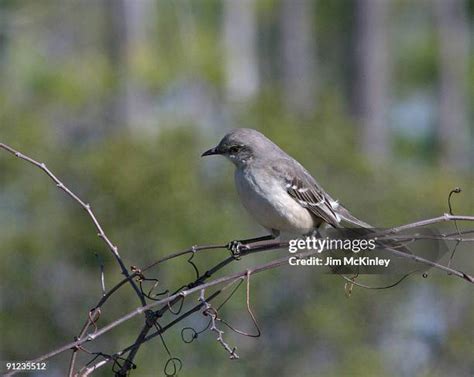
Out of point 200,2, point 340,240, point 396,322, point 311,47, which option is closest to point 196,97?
point 396,322

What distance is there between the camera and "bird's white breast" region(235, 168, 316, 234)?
18.4 feet

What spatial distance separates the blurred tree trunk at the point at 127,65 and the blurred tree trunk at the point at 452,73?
8.83 metres

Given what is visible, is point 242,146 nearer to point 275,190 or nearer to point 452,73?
point 275,190

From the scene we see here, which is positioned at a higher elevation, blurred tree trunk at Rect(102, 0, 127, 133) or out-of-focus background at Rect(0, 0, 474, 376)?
blurred tree trunk at Rect(102, 0, 127, 133)

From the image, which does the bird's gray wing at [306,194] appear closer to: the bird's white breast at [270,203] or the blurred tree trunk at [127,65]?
the bird's white breast at [270,203]

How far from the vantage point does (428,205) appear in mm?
11742

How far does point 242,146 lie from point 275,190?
1.03ft

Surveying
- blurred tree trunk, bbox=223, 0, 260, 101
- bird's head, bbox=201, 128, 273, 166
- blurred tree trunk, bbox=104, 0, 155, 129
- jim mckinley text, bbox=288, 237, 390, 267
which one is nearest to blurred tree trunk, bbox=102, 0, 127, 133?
blurred tree trunk, bbox=104, 0, 155, 129

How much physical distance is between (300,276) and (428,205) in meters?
2.03

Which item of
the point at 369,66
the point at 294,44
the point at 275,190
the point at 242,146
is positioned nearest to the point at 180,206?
the point at 242,146

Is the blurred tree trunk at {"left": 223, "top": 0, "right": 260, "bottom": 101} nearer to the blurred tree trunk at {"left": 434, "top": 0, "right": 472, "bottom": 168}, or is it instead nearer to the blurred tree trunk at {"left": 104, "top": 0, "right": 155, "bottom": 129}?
the blurred tree trunk at {"left": 104, "top": 0, "right": 155, "bottom": 129}

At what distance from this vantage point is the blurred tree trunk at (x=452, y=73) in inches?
936

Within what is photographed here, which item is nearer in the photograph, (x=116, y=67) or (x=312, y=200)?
(x=312, y=200)

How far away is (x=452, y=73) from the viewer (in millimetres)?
25344
